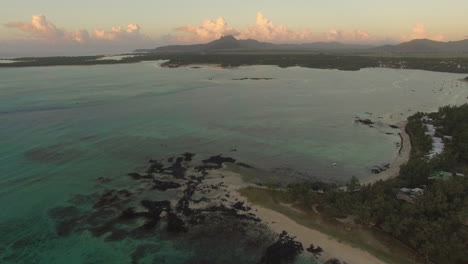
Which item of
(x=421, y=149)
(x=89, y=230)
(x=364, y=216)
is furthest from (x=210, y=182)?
(x=421, y=149)

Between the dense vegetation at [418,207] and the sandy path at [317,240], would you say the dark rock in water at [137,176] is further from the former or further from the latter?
the dense vegetation at [418,207]

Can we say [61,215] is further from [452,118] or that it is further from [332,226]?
[452,118]

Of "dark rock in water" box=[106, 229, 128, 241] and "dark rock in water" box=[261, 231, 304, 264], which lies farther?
"dark rock in water" box=[106, 229, 128, 241]

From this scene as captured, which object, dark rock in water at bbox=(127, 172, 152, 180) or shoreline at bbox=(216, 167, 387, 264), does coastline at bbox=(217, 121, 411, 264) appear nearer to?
shoreline at bbox=(216, 167, 387, 264)

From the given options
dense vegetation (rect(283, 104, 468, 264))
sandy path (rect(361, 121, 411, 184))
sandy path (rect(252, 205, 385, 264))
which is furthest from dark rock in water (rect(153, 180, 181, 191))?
sandy path (rect(361, 121, 411, 184))

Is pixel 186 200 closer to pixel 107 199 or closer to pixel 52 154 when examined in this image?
pixel 107 199

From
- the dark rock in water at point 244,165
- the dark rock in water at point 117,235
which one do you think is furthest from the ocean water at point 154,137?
the dark rock in water at point 244,165

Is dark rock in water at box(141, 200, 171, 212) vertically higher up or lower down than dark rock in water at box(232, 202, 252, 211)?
higher up

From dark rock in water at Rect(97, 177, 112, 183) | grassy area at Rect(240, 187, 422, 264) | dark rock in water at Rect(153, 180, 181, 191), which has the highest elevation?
dark rock in water at Rect(97, 177, 112, 183)
